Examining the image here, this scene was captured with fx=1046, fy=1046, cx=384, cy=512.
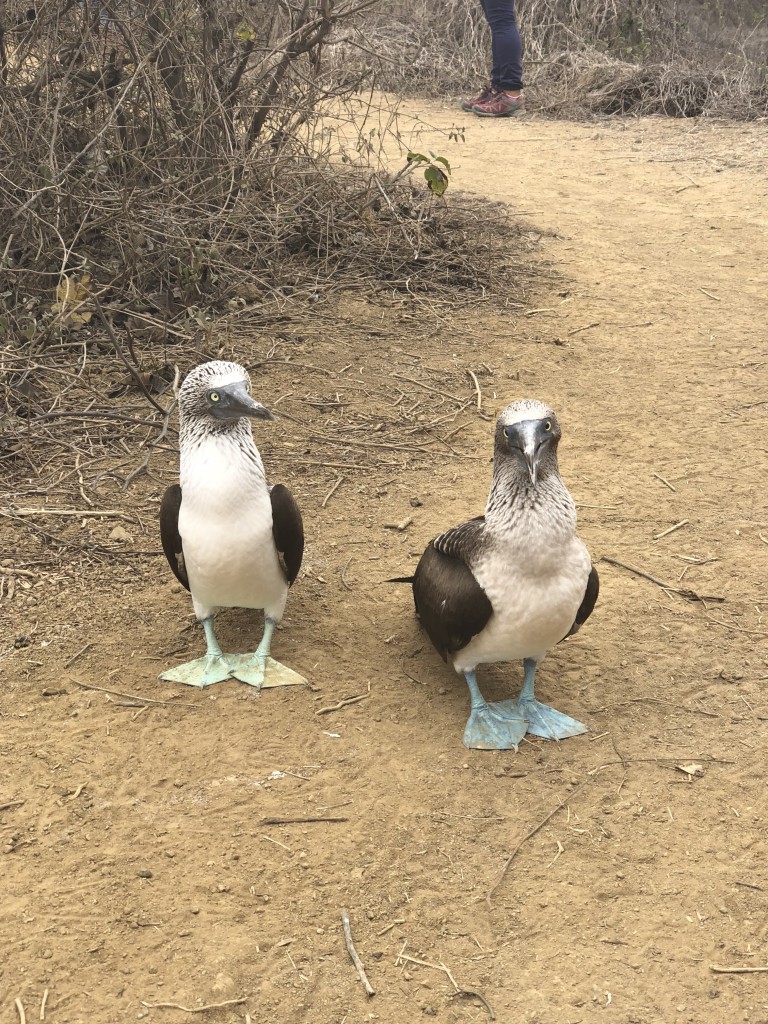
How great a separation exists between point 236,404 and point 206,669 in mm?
951

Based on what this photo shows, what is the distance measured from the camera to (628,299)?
723cm

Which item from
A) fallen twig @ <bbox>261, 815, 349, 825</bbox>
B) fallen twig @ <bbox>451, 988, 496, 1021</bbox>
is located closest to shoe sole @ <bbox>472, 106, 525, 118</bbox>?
fallen twig @ <bbox>261, 815, 349, 825</bbox>

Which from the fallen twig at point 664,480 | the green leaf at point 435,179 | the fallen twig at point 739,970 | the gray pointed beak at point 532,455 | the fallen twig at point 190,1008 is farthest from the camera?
the green leaf at point 435,179

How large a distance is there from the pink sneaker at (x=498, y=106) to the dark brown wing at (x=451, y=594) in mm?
10072

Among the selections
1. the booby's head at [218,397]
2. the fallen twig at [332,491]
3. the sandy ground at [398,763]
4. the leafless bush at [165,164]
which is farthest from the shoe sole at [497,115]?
the booby's head at [218,397]

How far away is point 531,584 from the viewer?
10.7ft

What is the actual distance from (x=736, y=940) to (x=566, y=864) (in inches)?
18.9

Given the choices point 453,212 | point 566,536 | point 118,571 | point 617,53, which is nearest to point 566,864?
point 566,536

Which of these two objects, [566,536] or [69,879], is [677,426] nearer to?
[566,536]

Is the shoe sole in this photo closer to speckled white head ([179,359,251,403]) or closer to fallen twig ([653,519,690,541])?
fallen twig ([653,519,690,541])

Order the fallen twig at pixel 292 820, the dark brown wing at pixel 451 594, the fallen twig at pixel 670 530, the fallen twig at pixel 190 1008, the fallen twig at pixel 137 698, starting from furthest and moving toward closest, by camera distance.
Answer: the fallen twig at pixel 670 530 → the fallen twig at pixel 137 698 → the dark brown wing at pixel 451 594 → the fallen twig at pixel 292 820 → the fallen twig at pixel 190 1008

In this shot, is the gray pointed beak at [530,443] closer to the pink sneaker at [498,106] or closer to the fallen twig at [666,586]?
the fallen twig at [666,586]

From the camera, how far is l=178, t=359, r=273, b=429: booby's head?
139 inches

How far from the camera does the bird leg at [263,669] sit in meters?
3.67
